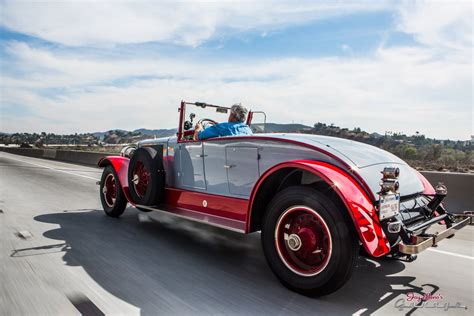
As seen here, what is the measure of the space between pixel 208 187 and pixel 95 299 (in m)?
1.76

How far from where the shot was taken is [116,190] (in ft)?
19.1

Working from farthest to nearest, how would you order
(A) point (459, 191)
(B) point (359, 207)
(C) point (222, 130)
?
(A) point (459, 191) < (C) point (222, 130) < (B) point (359, 207)

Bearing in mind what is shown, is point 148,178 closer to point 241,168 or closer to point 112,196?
point 112,196

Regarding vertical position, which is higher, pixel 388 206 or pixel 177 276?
pixel 388 206

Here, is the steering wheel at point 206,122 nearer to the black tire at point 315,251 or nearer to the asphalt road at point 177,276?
the asphalt road at point 177,276

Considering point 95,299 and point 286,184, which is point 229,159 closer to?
point 286,184

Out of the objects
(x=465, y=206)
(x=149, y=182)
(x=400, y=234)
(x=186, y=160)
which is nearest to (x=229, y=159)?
(x=186, y=160)

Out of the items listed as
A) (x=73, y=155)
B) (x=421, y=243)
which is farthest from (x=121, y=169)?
(x=73, y=155)

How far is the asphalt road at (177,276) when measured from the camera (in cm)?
284

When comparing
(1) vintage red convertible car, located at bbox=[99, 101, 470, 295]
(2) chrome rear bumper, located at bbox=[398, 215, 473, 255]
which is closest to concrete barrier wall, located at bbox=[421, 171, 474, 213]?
(1) vintage red convertible car, located at bbox=[99, 101, 470, 295]

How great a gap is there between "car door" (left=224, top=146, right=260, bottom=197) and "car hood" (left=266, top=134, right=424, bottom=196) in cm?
33

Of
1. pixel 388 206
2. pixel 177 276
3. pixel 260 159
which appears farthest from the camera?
pixel 260 159

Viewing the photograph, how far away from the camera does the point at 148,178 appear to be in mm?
4980

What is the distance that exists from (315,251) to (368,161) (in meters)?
1.03
